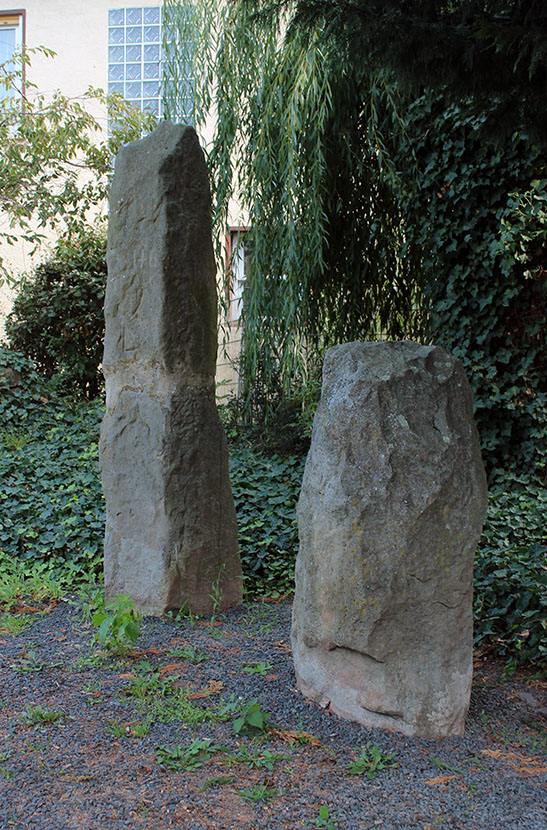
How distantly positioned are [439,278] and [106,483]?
3673 millimetres

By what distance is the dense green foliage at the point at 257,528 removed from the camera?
152 inches

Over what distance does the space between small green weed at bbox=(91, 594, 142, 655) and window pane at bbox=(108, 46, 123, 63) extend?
28.3 ft

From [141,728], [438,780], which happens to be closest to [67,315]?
[141,728]

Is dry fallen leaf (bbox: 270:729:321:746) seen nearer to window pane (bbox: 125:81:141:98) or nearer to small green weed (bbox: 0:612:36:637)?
small green weed (bbox: 0:612:36:637)

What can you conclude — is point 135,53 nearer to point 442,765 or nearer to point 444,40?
point 444,40

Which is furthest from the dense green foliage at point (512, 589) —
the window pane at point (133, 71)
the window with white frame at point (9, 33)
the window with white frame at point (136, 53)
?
the window with white frame at point (9, 33)

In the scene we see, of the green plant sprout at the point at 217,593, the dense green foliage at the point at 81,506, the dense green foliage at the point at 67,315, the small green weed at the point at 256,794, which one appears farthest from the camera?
the dense green foliage at the point at 67,315

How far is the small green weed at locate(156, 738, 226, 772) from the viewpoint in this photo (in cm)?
254

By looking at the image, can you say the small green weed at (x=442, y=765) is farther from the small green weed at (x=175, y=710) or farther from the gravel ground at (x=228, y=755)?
the small green weed at (x=175, y=710)

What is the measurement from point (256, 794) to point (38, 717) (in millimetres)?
997

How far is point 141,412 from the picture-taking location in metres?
4.13

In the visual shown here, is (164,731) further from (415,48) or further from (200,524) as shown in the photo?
(415,48)

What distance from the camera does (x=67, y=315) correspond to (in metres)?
9.33

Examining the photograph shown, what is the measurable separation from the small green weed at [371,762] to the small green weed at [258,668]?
75 centimetres
